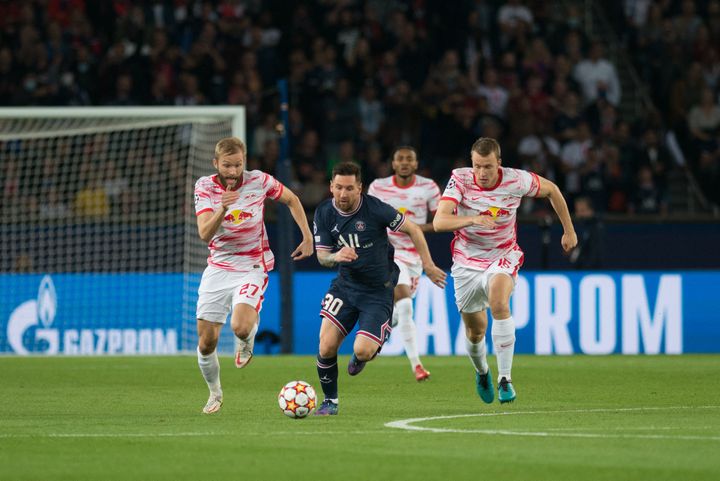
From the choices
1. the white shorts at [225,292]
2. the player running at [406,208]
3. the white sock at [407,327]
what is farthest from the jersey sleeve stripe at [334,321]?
the player running at [406,208]

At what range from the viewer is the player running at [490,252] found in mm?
11086

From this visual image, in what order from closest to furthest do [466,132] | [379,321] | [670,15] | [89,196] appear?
[379,321], [89,196], [466,132], [670,15]

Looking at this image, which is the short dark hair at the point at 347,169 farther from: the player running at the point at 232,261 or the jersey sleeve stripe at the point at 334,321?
the jersey sleeve stripe at the point at 334,321

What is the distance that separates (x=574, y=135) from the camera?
20906mm

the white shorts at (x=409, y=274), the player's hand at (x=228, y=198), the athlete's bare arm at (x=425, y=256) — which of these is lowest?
the white shorts at (x=409, y=274)

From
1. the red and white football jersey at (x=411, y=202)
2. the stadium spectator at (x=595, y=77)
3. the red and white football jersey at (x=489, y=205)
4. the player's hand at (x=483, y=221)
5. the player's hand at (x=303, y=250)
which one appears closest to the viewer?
Result: the player's hand at (x=483, y=221)

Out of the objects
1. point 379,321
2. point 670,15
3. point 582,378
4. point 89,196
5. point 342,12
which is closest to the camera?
point 379,321

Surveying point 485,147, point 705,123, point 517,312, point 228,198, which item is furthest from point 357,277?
point 705,123

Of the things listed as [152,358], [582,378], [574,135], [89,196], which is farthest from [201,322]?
[574,135]

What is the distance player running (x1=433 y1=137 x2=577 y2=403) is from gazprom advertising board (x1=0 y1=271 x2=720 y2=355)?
20.7 ft

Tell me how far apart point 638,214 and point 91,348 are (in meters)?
7.75

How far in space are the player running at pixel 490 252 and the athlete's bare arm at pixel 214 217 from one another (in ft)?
6.05

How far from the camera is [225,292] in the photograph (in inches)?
421

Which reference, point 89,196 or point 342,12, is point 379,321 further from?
point 342,12
